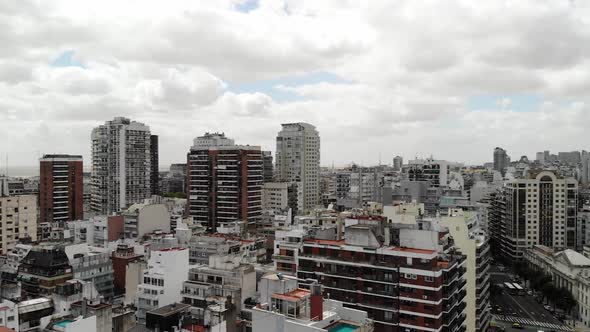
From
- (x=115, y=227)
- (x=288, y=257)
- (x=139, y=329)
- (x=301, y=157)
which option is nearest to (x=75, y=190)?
(x=115, y=227)

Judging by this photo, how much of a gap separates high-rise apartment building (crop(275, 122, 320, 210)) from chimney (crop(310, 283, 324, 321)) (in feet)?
417

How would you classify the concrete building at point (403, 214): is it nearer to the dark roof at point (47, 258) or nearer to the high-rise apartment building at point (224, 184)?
the dark roof at point (47, 258)

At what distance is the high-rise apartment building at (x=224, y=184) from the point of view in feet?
391

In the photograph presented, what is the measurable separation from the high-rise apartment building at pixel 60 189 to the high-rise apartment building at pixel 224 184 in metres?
34.0

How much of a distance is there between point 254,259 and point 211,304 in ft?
92.6

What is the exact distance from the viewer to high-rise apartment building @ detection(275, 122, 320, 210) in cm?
16700

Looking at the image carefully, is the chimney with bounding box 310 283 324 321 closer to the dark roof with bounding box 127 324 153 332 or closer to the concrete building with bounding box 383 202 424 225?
the dark roof with bounding box 127 324 153 332

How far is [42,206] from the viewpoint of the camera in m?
132

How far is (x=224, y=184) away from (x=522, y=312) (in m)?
66.3

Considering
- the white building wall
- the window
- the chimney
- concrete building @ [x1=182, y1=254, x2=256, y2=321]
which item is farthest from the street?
the white building wall

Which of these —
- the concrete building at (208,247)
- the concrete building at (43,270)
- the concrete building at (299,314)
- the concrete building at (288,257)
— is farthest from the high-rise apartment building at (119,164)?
the concrete building at (299,314)

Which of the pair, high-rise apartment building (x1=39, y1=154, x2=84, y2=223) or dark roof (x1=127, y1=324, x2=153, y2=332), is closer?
dark roof (x1=127, y1=324, x2=153, y2=332)

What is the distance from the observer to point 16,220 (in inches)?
3666

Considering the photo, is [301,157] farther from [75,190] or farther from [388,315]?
[388,315]
